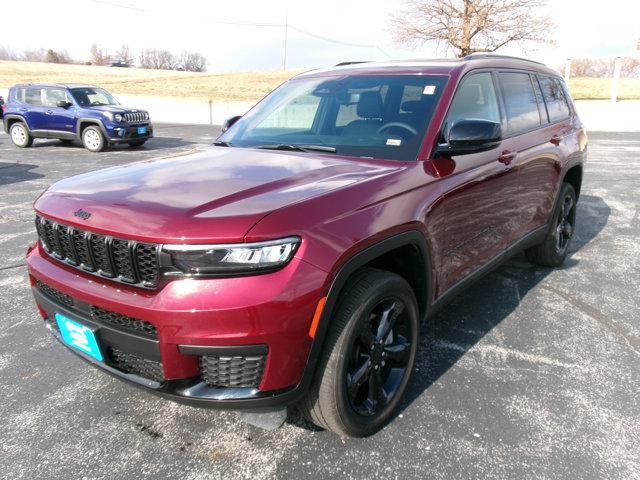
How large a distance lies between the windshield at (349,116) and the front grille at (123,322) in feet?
4.91

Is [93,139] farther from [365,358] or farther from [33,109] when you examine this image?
[365,358]

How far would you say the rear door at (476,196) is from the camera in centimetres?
295

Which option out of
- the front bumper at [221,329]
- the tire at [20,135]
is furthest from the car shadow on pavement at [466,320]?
the tire at [20,135]

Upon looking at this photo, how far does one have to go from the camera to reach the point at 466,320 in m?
3.77

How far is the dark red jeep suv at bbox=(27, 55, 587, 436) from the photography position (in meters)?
1.96

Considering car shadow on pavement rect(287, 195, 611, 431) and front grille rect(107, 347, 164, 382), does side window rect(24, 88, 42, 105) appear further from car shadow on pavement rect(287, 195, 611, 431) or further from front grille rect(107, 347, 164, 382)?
front grille rect(107, 347, 164, 382)

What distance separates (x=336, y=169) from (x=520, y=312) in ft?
7.14

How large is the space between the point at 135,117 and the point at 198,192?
12.9 m

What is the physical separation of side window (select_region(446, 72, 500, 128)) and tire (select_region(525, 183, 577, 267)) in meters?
1.56

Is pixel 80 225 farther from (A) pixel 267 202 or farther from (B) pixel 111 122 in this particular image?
(B) pixel 111 122

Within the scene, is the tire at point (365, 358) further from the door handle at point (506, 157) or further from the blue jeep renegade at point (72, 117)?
the blue jeep renegade at point (72, 117)

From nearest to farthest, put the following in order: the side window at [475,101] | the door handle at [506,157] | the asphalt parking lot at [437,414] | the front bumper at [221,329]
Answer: the front bumper at [221,329], the asphalt parking lot at [437,414], the side window at [475,101], the door handle at [506,157]

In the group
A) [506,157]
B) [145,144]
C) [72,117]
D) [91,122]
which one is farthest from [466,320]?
[145,144]

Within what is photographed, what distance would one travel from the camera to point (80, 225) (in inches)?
87.8
